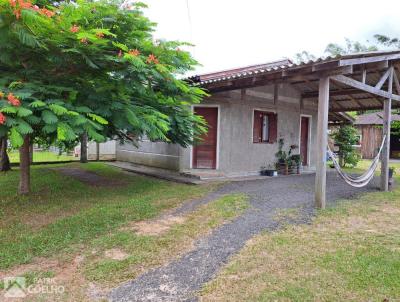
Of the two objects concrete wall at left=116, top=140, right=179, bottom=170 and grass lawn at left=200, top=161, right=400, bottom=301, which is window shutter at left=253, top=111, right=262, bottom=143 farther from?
grass lawn at left=200, top=161, right=400, bottom=301

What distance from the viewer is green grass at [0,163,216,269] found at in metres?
4.04

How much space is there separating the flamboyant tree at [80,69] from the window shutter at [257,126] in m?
4.96

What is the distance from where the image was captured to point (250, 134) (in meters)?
10.3

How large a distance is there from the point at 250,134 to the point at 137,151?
180 inches

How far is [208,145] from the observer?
9.74m

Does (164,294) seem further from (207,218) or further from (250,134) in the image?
(250,134)

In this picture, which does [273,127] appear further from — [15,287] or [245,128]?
[15,287]

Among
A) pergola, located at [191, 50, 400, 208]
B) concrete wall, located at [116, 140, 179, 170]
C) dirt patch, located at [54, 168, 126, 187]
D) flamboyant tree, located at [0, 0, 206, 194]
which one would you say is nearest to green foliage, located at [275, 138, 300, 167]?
pergola, located at [191, 50, 400, 208]

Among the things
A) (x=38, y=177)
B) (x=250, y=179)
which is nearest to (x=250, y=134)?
(x=250, y=179)

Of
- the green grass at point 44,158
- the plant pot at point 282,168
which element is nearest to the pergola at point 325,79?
the plant pot at point 282,168

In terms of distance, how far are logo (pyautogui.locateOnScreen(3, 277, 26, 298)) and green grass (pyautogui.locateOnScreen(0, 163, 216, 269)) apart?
392mm

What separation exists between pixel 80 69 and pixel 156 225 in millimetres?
2904

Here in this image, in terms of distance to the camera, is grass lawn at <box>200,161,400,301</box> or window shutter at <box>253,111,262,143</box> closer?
grass lawn at <box>200,161,400,301</box>

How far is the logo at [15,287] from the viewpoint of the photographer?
2876 millimetres
